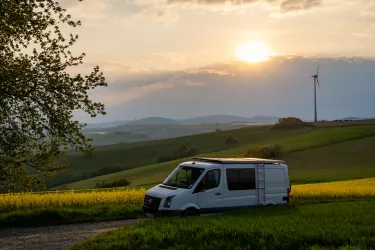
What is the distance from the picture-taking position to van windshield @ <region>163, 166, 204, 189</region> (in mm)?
19078

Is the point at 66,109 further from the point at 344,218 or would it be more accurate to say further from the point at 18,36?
the point at 344,218

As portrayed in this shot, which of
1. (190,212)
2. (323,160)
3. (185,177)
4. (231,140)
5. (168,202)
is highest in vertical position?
(231,140)

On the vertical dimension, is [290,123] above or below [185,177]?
above

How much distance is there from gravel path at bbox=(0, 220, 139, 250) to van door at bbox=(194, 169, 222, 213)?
398 centimetres

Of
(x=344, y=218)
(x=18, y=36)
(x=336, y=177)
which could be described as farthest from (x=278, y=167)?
(x=336, y=177)

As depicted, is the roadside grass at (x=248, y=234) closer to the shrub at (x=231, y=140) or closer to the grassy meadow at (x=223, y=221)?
the grassy meadow at (x=223, y=221)

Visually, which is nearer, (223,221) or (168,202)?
(223,221)

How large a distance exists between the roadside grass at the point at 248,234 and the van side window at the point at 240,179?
3885mm

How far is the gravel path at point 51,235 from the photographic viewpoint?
50.7 feet

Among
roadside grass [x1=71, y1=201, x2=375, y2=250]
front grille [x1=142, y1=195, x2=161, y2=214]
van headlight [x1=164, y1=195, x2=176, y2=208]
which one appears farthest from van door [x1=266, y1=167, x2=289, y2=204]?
front grille [x1=142, y1=195, x2=161, y2=214]

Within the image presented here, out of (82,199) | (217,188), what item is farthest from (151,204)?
(82,199)

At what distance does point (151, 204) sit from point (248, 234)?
707 cm

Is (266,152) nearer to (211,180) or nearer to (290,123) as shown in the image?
(290,123)

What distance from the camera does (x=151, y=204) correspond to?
18.9 meters
